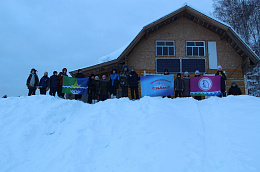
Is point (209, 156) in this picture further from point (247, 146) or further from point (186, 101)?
point (186, 101)

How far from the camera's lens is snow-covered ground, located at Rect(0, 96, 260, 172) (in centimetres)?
619

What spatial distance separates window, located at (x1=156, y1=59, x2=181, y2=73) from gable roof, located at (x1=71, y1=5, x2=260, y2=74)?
79.3 inches

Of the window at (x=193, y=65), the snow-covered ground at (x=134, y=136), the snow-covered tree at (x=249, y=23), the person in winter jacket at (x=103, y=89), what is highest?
the snow-covered tree at (x=249, y=23)

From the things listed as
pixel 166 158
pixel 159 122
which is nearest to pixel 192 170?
pixel 166 158

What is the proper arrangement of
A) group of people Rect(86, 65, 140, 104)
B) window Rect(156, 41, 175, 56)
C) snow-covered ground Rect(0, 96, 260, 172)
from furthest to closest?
window Rect(156, 41, 175, 56) < group of people Rect(86, 65, 140, 104) < snow-covered ground Rect(0, 96, 260, 172)

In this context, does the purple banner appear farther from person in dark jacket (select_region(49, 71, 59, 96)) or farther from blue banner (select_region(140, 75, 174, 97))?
person in dark jacket (select_region(49, 71, 59, 96))

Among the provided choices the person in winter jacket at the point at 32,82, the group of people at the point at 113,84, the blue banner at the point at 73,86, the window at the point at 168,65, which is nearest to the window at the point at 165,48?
the window at the point at 168,65

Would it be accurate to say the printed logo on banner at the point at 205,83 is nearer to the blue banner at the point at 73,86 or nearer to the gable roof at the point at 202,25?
the gable roof at the point at 202,25

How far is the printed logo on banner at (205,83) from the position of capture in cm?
1181

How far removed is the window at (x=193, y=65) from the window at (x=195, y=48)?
50 cm

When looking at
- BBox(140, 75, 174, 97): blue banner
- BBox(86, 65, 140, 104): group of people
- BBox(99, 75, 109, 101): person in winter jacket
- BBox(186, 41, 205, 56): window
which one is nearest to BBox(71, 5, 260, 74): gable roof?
BBox(186, 41, 205, 56): window

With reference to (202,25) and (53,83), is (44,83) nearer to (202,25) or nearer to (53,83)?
(53,83)

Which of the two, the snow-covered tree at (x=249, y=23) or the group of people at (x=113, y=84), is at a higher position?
the snow-covered tree at (x=249, y=23)

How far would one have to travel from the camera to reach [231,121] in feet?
26.1
